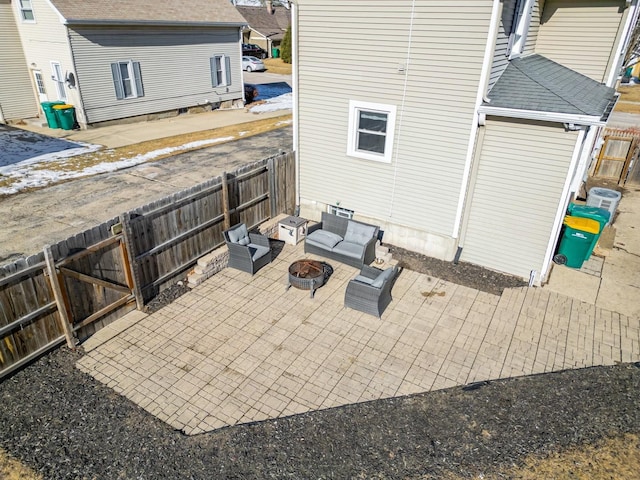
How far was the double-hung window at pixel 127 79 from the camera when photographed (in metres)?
21.8

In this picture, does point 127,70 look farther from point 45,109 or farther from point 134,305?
point 134,305

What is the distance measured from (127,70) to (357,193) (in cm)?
1676

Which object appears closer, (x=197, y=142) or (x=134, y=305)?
(x=134, y=305)

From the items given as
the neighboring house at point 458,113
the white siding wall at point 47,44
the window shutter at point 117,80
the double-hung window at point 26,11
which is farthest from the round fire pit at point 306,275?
the double-hung window at point 26,11

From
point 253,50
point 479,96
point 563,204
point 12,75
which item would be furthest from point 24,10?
point 253,50

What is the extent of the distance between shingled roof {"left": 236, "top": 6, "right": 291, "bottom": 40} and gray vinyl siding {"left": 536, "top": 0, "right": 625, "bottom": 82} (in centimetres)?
5179

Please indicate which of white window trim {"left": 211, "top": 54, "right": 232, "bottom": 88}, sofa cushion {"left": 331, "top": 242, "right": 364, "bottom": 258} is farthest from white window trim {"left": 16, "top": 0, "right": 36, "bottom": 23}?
sofa cushion {"left": 331, "top": 242, "right": 364, "bottom": 258}

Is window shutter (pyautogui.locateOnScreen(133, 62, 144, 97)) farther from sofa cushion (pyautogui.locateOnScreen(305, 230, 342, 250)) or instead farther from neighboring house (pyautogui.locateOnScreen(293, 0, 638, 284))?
sofa cushion (pyautogui.locateOnScreen(305, 230, 342, 250))

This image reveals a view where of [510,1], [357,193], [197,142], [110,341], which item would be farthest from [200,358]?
[197,142]

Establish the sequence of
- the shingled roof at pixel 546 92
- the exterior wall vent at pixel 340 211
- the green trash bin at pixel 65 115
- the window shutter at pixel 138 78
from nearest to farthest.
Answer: the shingled roof at pixel 546 92 < the exterior wall vent at pixel 340 211 < the green trash bin at pixel 65 115 < the window shutter at pixel 138 78

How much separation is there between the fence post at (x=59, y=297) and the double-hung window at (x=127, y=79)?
17897mm

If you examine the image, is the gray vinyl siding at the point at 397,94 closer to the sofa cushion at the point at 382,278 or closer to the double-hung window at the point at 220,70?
the sofa cushion at the point at 382,278

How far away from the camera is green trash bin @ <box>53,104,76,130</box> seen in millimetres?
20845

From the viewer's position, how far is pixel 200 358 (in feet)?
26.2
